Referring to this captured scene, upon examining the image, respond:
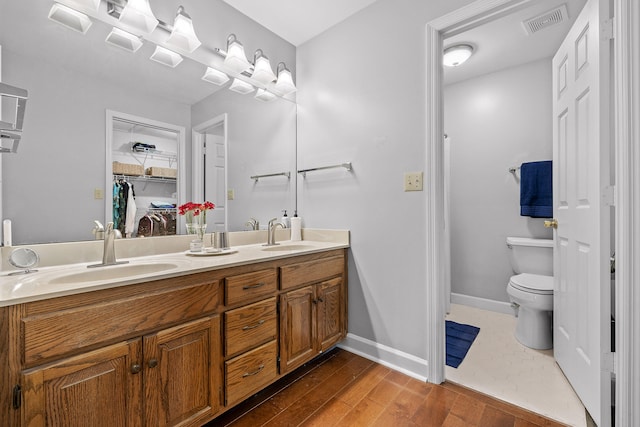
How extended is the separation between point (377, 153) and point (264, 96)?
3.19 ft

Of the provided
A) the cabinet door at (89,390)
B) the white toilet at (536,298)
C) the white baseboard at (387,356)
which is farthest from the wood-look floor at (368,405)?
the white toilet at (536,298)

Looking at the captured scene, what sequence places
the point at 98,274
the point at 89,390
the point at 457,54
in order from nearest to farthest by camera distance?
the point at 89,390 → the point at 98,274 → the point at 457,54

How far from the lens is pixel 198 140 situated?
1778mm

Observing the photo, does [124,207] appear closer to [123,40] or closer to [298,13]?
[123,40]

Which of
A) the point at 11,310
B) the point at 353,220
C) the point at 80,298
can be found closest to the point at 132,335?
the point at 80,298

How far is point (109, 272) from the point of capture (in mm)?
1251

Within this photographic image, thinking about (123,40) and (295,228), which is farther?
(295,228)

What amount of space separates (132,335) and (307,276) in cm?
92

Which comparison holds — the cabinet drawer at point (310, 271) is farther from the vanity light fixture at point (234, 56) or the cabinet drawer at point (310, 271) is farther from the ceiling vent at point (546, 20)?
the ceiling vent at point (546, 20)

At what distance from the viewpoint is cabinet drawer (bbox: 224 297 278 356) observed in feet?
4.29

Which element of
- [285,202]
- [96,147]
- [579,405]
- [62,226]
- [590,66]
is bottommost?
[579,405]

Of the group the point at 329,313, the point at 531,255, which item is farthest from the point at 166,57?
the point at 531,255

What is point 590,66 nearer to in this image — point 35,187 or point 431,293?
point 431,293

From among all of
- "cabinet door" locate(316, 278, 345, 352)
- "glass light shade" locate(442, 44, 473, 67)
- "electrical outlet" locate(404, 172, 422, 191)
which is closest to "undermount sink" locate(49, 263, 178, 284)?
"cabinet door" locate(316, 278, 345, 352)
